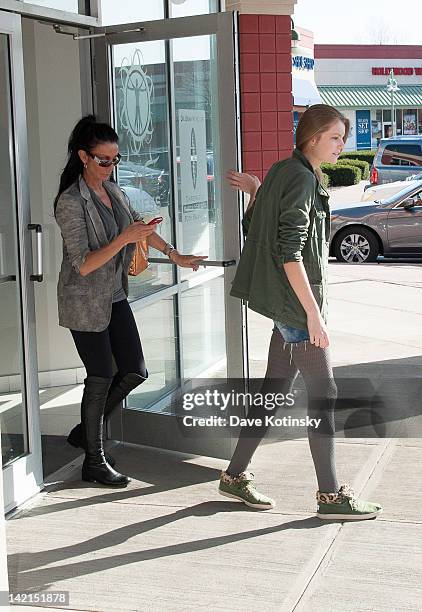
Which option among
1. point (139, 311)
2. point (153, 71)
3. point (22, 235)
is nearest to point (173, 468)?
point (139, 311)

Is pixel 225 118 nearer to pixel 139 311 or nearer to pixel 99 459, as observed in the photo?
pixel 139 311

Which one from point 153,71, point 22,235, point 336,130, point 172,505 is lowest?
point 172,505

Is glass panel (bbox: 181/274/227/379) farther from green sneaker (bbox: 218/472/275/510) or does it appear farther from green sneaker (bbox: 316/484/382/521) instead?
green sneaker (bbox: 316/484/382/521)

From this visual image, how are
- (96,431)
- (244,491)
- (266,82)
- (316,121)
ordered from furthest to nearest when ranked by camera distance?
(266,82), (96,431), (244,491), (316,121)

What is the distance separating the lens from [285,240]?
4711mm

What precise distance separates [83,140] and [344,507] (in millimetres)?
2217

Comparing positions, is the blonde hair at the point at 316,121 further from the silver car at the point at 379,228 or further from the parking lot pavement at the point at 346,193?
the parking lot pavement at the point at 346,193

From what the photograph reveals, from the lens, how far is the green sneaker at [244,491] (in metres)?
5.14

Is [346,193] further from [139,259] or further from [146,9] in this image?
[139,259]

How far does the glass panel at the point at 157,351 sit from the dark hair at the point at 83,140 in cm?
113

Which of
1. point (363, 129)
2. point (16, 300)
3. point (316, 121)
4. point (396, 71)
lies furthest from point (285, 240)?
point (396, 71)

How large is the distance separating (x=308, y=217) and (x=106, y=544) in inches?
67.6

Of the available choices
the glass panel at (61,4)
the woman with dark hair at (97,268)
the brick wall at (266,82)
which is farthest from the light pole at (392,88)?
the woman with dark hair at (97,268)

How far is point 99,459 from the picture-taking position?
5.60 metres
